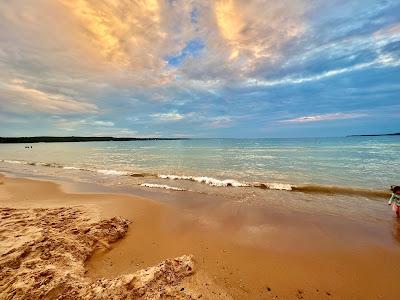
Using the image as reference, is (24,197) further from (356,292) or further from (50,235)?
(356,292)

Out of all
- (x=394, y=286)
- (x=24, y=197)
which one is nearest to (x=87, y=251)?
(x=394, y=286)

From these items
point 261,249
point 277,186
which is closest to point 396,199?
point 277,186

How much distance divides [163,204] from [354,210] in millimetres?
8433

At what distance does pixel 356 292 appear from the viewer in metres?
4.22

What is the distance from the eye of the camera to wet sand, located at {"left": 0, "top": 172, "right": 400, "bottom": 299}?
4.39 meters

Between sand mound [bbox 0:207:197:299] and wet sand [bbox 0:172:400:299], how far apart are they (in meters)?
0.42

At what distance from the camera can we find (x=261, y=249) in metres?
5.89

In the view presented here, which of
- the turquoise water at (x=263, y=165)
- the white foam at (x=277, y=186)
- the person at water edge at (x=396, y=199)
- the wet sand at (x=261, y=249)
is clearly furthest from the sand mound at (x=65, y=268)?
the turquoise water at (x=263, y=165)

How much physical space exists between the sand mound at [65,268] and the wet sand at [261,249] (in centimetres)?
42

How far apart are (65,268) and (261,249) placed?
4.71 metres

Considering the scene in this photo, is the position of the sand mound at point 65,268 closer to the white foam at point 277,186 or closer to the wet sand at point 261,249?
the wet sand at point 261,249

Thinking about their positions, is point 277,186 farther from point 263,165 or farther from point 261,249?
point 263,165

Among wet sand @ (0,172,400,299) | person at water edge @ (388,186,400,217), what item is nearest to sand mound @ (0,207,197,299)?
wet sand @ (0,172,400,299)

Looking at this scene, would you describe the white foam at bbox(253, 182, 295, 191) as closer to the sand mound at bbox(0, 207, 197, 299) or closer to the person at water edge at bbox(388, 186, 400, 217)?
the person at water edge at bbox(388, 186, 400, 217)
